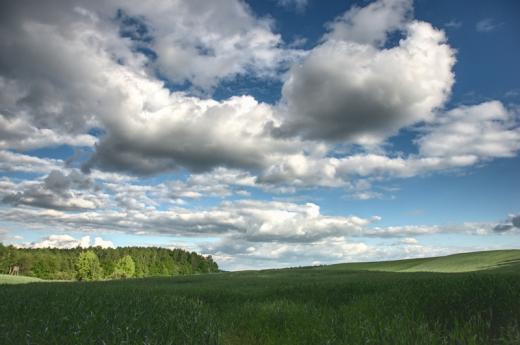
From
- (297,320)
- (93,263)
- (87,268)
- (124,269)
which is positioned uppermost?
(93,263)

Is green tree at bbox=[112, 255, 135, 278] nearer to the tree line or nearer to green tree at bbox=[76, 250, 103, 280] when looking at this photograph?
the tree line

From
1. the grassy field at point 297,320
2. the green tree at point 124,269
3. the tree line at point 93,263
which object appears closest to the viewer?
the grassy field at point 297,320

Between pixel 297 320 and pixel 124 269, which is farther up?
pixel 297 320

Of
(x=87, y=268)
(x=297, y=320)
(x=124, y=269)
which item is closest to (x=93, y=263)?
(x=87, y=268)

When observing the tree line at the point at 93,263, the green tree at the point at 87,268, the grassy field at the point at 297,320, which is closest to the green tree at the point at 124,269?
the tree line at the point at 93,263

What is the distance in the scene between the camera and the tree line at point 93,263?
120088mm

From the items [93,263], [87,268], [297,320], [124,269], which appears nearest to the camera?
[297,320]

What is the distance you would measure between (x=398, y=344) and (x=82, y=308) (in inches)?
357

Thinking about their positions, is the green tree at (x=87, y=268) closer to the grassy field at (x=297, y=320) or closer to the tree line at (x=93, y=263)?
the tree line at (x=93, y=263)

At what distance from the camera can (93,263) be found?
119812 millimetres

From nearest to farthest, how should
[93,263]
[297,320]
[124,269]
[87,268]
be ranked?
[297,320]
[87,268]
[93,263]
[124,269]

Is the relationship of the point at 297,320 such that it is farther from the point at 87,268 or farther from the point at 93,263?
the point at 93,263

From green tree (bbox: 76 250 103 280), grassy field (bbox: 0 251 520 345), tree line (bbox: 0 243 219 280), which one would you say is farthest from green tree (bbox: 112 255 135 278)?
grassy field (bbox: 0 251 520 345)

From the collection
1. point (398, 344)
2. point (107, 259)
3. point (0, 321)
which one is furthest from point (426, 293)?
point (107, 259)
